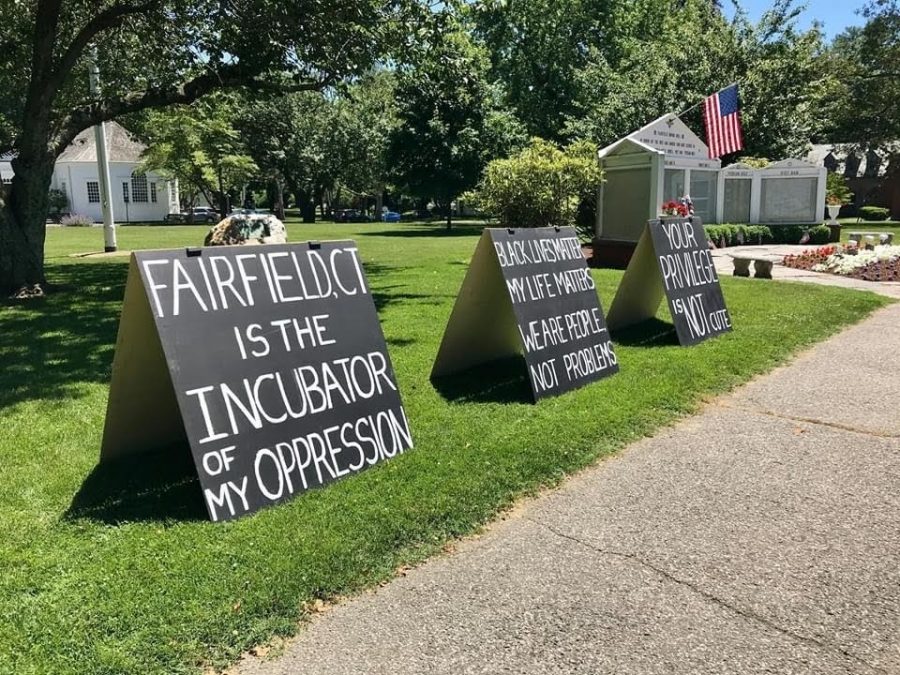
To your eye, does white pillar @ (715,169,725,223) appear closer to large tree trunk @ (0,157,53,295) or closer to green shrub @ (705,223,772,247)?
green shrub @ (705,223,772,247)

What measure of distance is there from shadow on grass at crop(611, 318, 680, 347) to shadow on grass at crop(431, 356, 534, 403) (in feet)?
5.11

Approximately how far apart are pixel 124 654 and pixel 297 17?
885 centimetres

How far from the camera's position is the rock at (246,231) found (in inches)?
552

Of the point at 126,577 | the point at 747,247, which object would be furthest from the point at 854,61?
the point at 126,577

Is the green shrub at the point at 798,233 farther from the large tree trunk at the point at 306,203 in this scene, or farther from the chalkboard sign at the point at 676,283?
the large tree trunk at the point at 306,203

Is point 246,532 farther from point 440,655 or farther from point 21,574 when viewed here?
point 440,655

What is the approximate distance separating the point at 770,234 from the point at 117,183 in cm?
4343

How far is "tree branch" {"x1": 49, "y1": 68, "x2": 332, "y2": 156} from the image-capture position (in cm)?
1072

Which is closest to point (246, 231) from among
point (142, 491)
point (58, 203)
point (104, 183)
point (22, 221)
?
point (22, 221)

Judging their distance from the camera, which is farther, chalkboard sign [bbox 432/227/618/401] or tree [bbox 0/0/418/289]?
tree [bbox 0/0/418/289]

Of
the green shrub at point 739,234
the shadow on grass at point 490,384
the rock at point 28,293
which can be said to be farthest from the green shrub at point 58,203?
the shadow on grass at point 490,384

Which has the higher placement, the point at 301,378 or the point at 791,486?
the point at 301,378

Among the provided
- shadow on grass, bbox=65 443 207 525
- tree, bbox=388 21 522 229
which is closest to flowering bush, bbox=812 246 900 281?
shadow on grass, bbox=65 443 207 525

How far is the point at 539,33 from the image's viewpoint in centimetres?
3503
